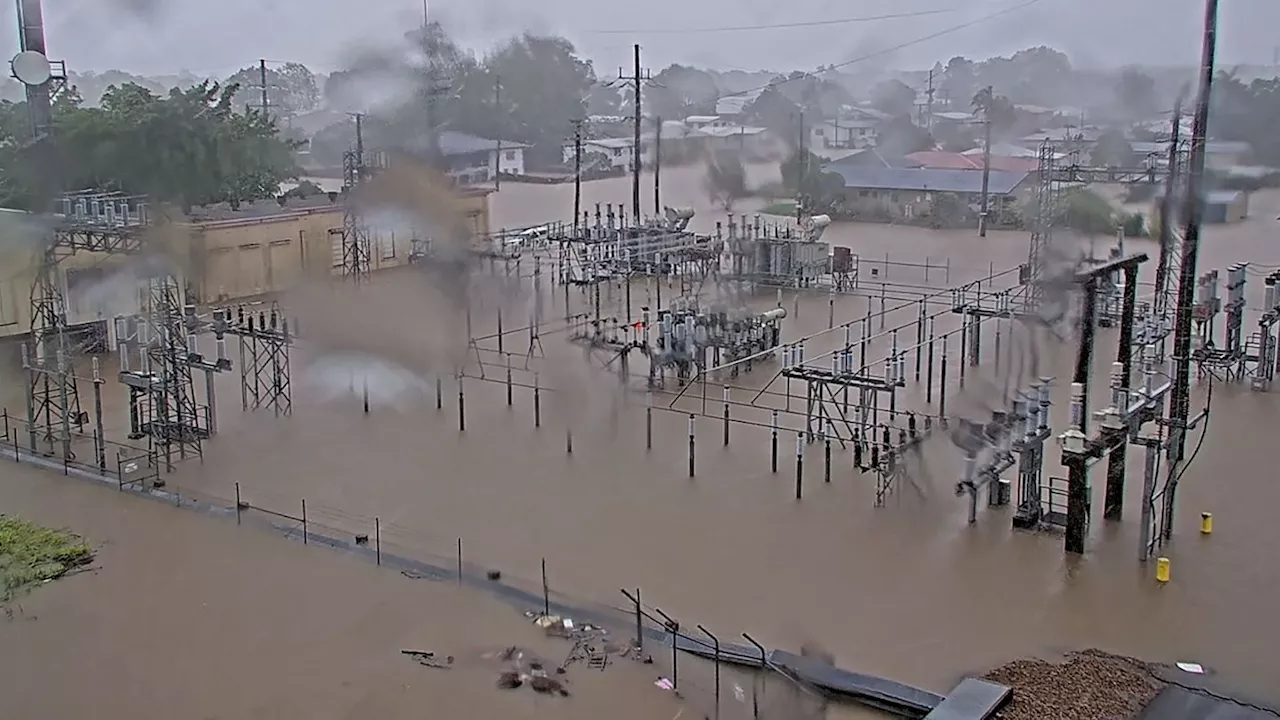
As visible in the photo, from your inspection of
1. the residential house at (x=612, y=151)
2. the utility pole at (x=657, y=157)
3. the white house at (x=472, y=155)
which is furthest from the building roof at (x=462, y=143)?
the residential house at (x=612, y=151)

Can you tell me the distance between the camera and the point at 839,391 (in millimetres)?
10531

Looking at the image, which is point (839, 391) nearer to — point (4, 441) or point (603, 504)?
point (603, 504)

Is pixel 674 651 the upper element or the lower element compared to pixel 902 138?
lower

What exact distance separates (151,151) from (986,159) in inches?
523

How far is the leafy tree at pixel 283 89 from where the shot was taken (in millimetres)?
24875

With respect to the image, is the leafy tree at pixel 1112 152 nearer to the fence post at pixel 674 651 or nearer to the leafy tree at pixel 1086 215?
the leafy tree at pixel 1086 215

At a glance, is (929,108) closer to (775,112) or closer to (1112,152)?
(775,112)

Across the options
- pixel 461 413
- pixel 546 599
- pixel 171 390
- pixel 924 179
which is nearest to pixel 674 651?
pixel 546 599

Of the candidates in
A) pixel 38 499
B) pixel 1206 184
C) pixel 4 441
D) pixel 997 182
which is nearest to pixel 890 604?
pixel 1206 184

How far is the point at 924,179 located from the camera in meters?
23.2

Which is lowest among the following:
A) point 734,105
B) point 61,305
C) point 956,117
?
point 61,305

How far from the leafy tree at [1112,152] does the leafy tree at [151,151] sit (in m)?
11.5

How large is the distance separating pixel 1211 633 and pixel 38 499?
7.56 meters

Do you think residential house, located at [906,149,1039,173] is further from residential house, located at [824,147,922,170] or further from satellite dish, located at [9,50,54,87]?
satellite dish, located at [9,50,54,87]
